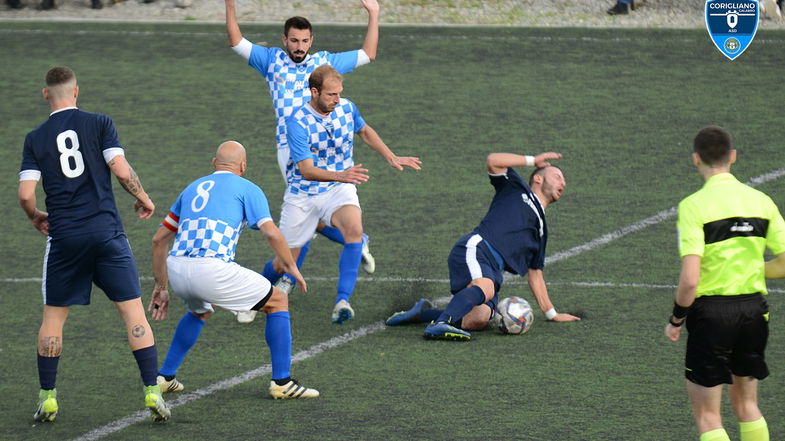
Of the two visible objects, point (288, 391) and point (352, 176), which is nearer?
point (288, 391)

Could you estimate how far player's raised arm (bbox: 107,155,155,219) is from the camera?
24.7 feet

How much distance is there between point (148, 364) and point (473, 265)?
2.83 metres

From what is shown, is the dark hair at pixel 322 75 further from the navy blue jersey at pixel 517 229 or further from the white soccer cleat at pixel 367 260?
the white soccer cleat at pixel 367 260

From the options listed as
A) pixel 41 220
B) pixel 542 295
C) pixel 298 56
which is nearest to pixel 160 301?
pixel 41 220

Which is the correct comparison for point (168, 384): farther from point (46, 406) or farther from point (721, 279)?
point (721, 279)

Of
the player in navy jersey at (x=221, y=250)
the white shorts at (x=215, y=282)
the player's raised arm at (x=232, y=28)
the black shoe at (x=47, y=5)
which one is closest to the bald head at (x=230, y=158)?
the player in navy jersey at (x=221, y=250)

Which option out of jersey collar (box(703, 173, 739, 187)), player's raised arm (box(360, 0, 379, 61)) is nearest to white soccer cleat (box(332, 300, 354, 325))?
player's raised arm (box(360, 0, 379, 61))

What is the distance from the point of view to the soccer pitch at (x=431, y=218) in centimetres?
790

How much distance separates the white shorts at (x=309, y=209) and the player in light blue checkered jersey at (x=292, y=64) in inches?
20.5

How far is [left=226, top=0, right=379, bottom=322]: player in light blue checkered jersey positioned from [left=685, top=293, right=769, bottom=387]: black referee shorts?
16.1 feet

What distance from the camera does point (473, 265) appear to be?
9.49 meters

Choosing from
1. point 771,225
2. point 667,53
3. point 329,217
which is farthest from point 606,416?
point 667,53

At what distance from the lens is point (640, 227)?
41.8 feet

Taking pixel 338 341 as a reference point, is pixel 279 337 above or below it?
above
